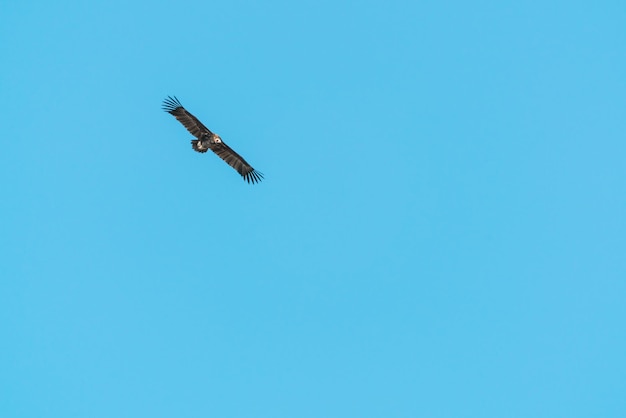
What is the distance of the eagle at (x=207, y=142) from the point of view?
43.6 metres

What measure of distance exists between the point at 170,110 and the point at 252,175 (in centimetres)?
616

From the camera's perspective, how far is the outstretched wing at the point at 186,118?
4341 cm

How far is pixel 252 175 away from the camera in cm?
4622

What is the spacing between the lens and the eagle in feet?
143

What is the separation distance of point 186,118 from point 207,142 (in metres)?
1.79

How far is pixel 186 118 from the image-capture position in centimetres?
4391

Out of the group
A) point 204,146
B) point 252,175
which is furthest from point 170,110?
point 252,175

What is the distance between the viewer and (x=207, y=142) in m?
44.5

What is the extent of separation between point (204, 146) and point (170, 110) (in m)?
2.75

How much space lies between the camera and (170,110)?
43531 mm

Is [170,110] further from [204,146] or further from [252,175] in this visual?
[252,175]

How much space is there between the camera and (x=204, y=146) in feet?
146

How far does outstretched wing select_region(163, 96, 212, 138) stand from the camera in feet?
142
